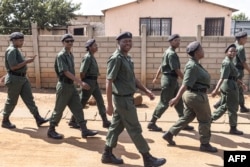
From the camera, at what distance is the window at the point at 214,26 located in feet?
67.2

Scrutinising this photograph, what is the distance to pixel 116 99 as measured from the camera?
4.13 m

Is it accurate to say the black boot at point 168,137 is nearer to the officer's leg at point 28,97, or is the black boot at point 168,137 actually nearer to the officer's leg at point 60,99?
the officer's leg at point 60,99

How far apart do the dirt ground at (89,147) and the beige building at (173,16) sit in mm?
14605

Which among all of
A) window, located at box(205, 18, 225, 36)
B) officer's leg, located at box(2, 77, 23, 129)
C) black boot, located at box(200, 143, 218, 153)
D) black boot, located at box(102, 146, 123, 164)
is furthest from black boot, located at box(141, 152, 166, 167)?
window, located at box(205, 18, 225, 36)

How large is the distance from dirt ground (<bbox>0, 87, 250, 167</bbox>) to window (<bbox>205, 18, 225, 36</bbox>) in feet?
48.5

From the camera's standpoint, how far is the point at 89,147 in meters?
5.04

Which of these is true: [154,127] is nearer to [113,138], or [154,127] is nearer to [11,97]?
[113,138]

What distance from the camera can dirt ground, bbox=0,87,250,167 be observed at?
4488 millimetres

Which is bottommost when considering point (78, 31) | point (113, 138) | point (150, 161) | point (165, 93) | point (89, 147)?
point (89, 147)

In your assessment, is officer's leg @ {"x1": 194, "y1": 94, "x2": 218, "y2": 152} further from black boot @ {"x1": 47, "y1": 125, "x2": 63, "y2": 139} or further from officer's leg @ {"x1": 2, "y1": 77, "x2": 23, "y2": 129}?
officer's leg @ {"x1": 2, "y1": 77, "x2": 23, "y2": 129}

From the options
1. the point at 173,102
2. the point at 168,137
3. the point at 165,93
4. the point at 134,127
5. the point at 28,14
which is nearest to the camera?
the point at 134,127

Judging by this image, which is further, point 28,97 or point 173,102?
point 28,97

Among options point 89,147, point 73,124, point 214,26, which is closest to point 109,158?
point 89,147

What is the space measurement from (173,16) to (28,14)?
985cm
